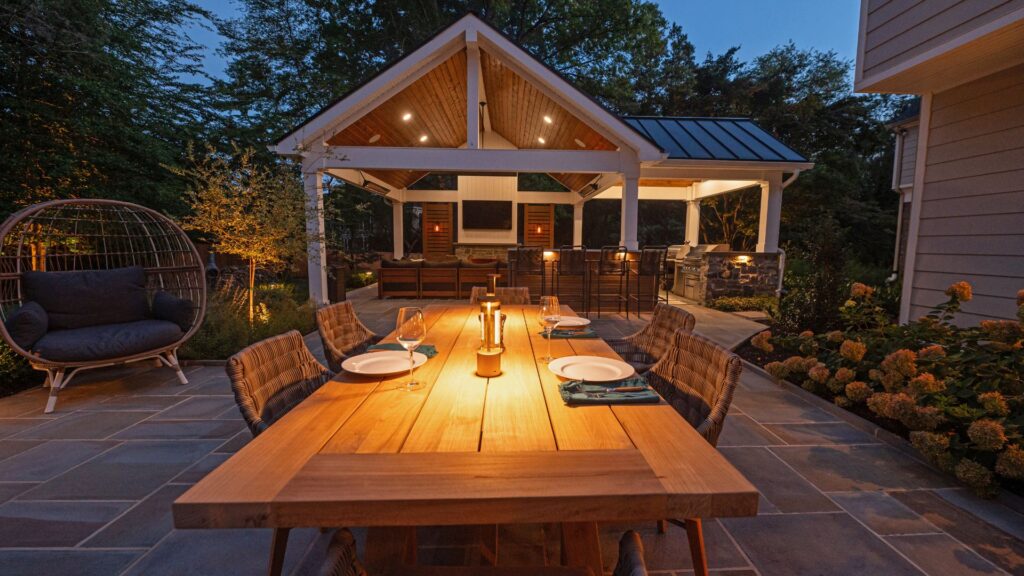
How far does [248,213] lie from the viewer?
15.5 feet

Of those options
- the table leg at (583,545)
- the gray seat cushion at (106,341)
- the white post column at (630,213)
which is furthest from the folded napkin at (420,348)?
the white post column at (630,213)

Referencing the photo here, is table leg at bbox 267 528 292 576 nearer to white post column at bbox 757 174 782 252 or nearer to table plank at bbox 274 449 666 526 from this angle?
table plank at bbox 274 449 666 526

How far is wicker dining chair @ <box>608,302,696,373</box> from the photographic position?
235 centimetres

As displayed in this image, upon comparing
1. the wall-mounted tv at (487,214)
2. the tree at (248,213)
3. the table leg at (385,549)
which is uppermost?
the wall-mounted tv at (487,214)

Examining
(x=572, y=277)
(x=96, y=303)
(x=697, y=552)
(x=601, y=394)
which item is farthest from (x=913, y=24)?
(x=96, y=303)

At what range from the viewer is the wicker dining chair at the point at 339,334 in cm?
231

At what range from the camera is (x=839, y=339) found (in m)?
3.39

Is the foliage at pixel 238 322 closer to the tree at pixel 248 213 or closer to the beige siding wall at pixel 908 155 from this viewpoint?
the tree at pixel 248 213

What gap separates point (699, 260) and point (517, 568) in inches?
322

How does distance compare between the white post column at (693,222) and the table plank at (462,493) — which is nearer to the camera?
the table plank at (462,493)

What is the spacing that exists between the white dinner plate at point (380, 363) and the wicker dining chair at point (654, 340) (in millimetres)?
1243

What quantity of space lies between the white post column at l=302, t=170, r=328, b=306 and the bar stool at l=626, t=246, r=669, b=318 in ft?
15.4

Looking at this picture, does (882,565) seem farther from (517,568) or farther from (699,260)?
(699,260)

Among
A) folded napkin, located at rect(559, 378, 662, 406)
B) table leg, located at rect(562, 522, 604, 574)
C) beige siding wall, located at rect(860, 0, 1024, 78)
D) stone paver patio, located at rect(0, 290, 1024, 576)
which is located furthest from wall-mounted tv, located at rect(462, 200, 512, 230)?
table leg, located at rect(562, 522, 604, 574)
